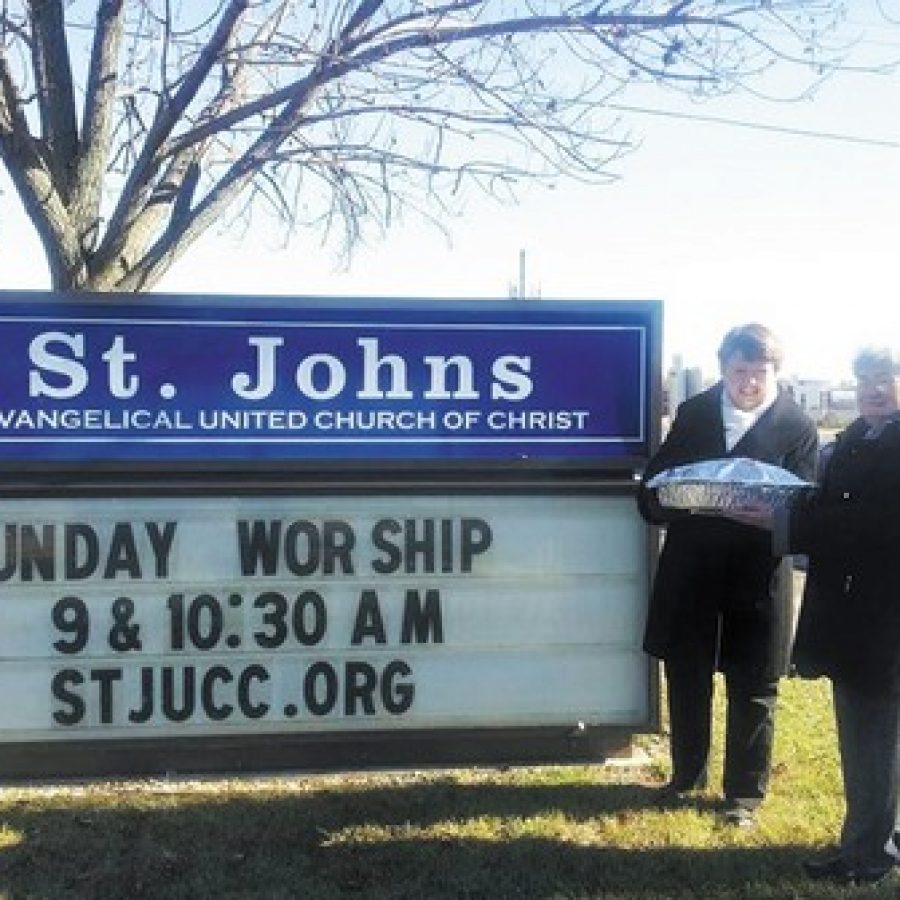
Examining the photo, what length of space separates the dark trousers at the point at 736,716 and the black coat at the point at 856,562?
74 cm

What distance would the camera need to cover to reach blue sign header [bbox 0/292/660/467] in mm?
4906

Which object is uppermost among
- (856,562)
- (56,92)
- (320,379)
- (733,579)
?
(56,92)

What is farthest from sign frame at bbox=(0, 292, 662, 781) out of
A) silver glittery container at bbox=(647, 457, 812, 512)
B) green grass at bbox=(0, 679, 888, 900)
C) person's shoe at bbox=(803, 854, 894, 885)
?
person's shoe at bbox=(803, 854, 894, 885)

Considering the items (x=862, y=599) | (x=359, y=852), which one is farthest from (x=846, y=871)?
(x=359, y=852)

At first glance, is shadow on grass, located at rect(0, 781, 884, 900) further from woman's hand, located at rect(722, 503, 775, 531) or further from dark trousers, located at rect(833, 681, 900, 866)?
woman's hand, located at rect(722, 503, 775, 531)

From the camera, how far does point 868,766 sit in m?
4.26

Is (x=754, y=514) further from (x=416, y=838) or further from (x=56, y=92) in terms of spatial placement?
(x=56, y=92)

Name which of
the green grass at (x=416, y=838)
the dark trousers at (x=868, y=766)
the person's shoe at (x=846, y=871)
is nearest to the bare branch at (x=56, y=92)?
the green grass at (x=416, y=838)

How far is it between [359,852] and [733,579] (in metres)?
1.88

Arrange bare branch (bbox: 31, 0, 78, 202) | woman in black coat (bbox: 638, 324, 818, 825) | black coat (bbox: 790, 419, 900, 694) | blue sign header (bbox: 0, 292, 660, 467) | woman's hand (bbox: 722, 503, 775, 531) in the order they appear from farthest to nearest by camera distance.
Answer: bare branch (bbox: 31, 0, 78, 202)
blue sign header (bbox: 0, 292, 660, 467)
woman in black coat (bbox: 638, 324, 818, 825)
woman's hand (bbox: 722, 503, 775, 531)
black coat (bbox: 790, 419, 900, 694)

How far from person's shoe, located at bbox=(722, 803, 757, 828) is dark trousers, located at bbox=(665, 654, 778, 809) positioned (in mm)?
27

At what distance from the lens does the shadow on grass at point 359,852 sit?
14.4 ft

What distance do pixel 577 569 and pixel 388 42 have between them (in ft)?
10.8

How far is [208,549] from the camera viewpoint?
5070 millimetres
